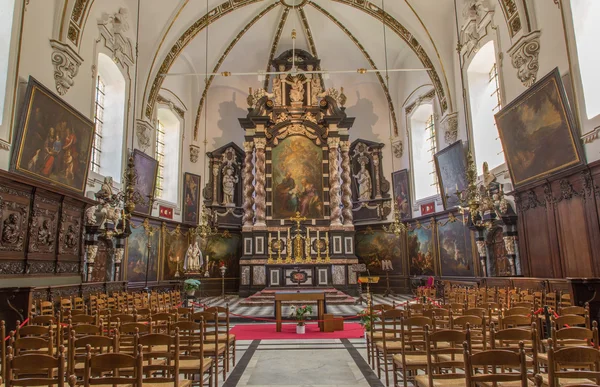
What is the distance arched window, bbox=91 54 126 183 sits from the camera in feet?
52.3

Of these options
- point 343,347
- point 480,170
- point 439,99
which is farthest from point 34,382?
point 439,99

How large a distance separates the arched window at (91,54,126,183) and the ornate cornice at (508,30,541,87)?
13.4m

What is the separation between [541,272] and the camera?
39.7 feet

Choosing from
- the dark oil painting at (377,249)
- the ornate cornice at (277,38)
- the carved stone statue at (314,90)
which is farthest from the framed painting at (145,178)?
the dark oil painting at (377,249)

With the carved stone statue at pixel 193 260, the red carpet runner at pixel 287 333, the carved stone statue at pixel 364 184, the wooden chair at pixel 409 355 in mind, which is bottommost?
the red carpet runner at pixel 287 333

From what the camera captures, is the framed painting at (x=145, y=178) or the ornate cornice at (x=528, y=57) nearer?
the ornate cornice at (x=528, y=57)

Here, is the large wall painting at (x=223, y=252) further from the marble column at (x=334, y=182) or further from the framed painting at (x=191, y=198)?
the marble column at (x=334, y=182)

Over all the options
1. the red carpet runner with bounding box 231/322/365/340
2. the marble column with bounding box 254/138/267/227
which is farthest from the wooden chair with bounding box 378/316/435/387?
the marble column with bounding box 254/138/267/227

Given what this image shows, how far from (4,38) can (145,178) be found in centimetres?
835

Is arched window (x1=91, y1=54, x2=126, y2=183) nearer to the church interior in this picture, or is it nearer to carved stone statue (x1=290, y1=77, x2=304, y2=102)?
the church interior

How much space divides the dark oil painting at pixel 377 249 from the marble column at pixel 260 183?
17.8ft

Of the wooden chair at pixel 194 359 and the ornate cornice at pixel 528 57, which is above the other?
the ornate cornice at pixel 528 57

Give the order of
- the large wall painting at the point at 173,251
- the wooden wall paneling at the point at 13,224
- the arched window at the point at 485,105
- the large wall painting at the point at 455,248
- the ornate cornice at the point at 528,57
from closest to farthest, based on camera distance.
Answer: the wooden wall paneling at the point at 13,224 → the ornate cornice at the point at 528,57 → the arched window at the point at 485,105 → the large wall painting at the point at 455,248 → the large wall painting at the point at 173,251

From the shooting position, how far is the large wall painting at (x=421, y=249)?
19750mm
